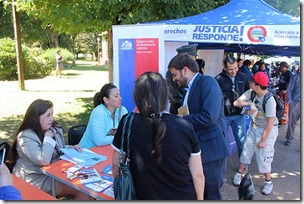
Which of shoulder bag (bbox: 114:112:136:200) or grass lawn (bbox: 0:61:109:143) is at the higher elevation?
shoulder bag (bbox: 114:112:136:200)

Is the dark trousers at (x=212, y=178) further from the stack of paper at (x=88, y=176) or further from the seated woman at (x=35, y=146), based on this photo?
the seated woman at (x=35, y=146)

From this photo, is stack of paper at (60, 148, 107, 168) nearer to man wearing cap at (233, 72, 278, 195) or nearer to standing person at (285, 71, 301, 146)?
→ man wearing cap at (233, 72, 278, 195)

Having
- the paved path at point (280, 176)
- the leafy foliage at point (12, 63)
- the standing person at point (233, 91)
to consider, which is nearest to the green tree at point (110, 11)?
the standing person at point (233, 91)

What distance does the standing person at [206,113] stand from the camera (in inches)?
93.4

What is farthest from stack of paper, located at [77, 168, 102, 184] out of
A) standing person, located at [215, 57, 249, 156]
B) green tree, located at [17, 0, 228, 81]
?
green tree, located at [17, 0, 228, 81]

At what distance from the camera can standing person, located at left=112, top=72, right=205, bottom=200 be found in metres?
1.68

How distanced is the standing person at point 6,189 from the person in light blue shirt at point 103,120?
1.45 metres

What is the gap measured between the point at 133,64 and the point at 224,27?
147cm

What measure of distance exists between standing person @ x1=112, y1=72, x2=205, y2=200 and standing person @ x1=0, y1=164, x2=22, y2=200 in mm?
708

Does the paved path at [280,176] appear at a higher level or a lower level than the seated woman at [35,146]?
lower

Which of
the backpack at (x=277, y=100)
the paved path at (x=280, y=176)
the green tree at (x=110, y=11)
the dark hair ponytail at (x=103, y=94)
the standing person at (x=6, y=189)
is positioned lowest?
the paved path at (x=280, y=176)

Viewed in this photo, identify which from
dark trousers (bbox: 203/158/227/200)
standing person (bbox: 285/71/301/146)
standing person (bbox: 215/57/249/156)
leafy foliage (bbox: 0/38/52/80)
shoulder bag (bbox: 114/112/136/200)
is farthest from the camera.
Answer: leafy foliage (bbox: 0/38/52/80)

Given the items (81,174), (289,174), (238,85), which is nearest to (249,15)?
(238,85)

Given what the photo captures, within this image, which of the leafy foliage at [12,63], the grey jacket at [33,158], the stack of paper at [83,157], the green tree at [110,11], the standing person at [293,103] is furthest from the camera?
the leafy foliage at [12,63]
